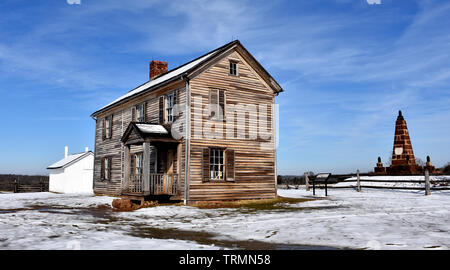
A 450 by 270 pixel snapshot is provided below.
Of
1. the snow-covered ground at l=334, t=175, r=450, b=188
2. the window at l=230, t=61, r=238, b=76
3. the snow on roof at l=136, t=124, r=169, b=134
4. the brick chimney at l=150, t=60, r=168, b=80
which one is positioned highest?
the brick chimney at l=150, t=60, r=168, b=80

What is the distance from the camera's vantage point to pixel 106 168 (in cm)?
2611

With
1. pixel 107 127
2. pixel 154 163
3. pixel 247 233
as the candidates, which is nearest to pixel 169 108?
pixel 154 163

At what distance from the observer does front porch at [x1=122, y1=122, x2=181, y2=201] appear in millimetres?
17047

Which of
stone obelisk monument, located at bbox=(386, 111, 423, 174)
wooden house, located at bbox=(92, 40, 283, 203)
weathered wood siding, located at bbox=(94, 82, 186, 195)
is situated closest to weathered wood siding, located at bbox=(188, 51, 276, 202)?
wooden house, located at bbox=(92, 40, 283, 203)

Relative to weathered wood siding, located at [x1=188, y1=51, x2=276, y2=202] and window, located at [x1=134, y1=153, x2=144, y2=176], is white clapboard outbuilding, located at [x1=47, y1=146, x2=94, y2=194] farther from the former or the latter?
weathered wood siding, located at [x1=188, y1=51, x2=276, y2=202]

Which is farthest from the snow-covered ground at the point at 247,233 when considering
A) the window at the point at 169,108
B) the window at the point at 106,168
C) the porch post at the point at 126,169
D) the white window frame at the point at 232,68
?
the window at the point at 106,168

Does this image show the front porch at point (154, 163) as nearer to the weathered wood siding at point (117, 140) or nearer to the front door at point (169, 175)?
the front door at point (169, 175)

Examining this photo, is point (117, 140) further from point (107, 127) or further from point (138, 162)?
point (138, 162)

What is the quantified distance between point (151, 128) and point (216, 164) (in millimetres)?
3655

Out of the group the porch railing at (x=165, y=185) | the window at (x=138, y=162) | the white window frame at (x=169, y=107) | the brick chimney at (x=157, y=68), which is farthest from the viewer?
the brick chimney at (x=157, y=68)

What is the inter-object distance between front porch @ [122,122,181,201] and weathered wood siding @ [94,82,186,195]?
210 centimetres

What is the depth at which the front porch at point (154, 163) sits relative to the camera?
1705 centimetres

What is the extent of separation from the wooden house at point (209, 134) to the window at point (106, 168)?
13.1ft
